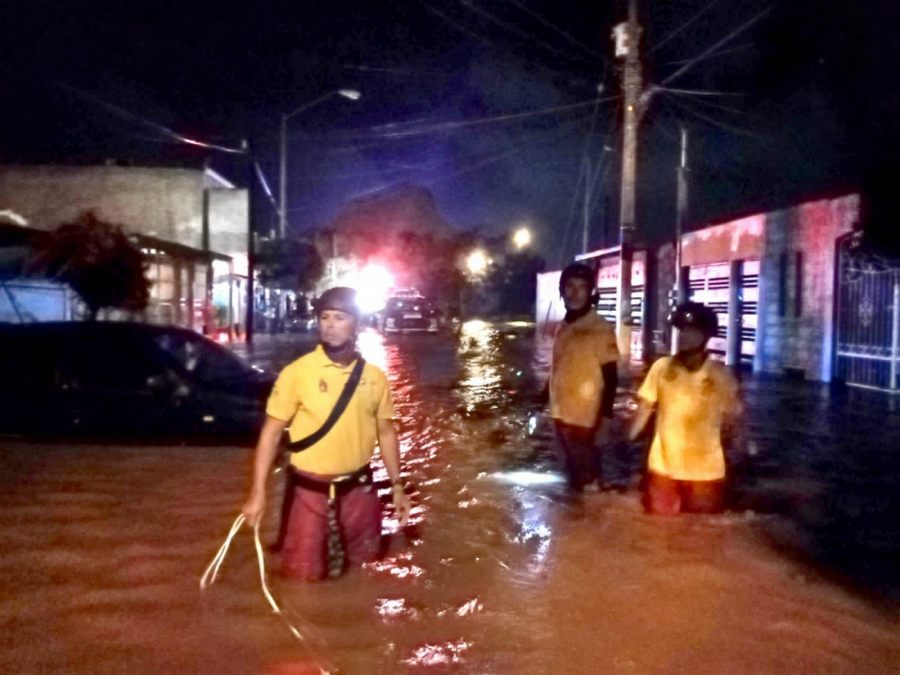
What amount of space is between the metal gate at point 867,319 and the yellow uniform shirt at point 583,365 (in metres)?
10.6

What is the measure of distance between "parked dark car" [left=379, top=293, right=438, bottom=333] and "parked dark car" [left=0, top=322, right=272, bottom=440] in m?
31.7

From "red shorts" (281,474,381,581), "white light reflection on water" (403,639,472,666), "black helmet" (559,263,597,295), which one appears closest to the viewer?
"white light reflection on water" (403,639,472,666)

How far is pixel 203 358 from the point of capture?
1163 centimetres

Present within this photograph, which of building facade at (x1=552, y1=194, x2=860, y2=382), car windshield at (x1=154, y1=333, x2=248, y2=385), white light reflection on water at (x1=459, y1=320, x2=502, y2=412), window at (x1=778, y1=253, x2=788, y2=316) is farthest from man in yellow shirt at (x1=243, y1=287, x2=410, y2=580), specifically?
window at (x1=778, y1=253, x2=788, y2=316)

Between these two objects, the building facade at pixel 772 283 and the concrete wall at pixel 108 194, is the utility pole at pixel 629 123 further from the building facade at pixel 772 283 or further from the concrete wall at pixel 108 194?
the concrete wall at pixel 108 194

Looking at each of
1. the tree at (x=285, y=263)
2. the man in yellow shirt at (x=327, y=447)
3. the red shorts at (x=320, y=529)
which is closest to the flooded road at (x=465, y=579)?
the red shorts at (x=320, y=529)

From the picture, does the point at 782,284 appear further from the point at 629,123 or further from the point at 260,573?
the point at 260,573

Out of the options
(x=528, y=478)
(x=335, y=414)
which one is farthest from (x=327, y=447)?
(x=528, y=478)

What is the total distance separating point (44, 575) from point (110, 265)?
42.5 ft

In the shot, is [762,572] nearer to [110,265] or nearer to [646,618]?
[646,618]

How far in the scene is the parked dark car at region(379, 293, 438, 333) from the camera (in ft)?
141

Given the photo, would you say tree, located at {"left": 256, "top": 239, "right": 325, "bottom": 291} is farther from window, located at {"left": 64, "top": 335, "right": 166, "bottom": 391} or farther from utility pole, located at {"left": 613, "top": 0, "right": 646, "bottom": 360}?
window, located at {"left": 64, "top": 335, "right": 166, "bottom": 391}

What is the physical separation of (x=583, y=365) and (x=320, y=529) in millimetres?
Answer: 2733

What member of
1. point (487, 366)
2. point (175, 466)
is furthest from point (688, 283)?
point (175, 466)
